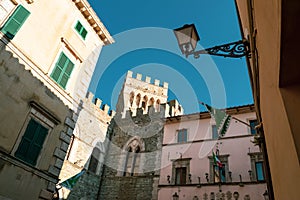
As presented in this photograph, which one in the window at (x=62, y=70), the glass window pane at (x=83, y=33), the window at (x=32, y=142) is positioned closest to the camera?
the window at (x=32, y=142)

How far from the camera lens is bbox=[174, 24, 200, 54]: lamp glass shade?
460 cm

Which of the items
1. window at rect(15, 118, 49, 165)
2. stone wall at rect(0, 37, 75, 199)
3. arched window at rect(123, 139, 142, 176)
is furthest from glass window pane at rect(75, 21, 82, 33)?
arched window at rect(123, 139, 142, 176)

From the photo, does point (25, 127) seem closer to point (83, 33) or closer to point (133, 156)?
point (83, 33)

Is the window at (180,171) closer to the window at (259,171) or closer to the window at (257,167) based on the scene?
the window at (257,167)

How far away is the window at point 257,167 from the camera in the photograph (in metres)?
12.8

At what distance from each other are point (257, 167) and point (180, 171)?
4.67m

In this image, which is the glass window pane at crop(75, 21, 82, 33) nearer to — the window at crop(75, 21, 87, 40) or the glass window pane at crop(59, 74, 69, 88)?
the window at crop(75, 21, 87, 40)

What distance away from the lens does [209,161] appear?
14727mm

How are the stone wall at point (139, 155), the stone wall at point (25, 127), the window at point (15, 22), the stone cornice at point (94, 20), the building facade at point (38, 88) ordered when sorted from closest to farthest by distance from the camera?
the stone wall at point (25, 127) < the building facade at point (38, 88) < the window at point (15, 22) < the stone cornice at point (94, 20) < the stone wall at point (139, 155)

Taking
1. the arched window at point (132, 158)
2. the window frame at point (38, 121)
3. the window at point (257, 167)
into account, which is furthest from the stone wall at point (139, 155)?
the window frame at point (38, 121)

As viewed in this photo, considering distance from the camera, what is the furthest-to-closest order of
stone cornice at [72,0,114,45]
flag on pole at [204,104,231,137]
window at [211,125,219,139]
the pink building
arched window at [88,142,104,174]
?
1. arched window at [88,142,104,174]
2. window at [211,125,219,139]
3. the pink building
4. stone cornice at [72,0,114,45]
5. flag on pole at [204,104,231,137]

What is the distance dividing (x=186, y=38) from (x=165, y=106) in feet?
49.5

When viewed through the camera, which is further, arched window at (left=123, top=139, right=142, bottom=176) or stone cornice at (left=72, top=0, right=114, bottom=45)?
arched window at (left=123, top=139, right=142, bottom=176)

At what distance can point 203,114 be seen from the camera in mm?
16172
